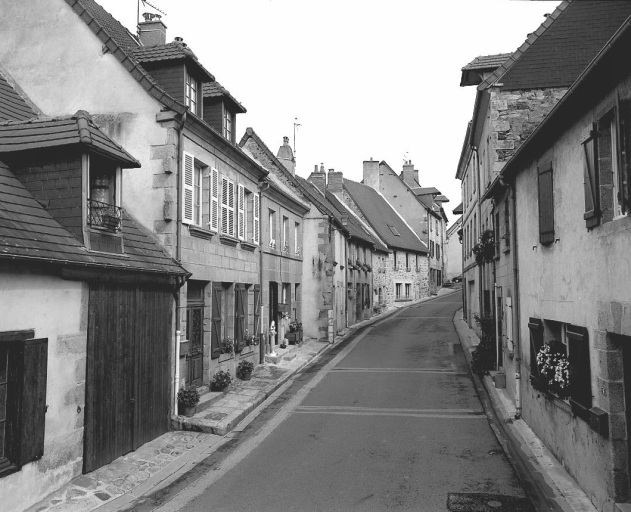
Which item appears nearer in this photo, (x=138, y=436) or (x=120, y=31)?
(x=138, y=436)

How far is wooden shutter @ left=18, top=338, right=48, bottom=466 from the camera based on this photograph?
685cm

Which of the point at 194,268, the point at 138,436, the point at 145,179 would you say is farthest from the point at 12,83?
the point at 138,436

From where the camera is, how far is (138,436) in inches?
373

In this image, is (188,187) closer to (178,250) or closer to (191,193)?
(191,193)

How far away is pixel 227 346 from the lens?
14.0m

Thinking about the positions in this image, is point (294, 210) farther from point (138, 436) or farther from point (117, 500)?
point (117, 500)

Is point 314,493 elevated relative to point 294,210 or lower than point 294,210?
lower

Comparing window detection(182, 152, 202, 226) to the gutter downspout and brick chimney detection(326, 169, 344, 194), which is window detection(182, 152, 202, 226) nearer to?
the gutter downspout

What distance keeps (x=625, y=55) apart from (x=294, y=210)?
17.4 m

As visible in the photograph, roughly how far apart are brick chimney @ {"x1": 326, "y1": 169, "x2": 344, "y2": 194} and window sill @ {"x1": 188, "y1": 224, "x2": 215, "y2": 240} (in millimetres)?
26167

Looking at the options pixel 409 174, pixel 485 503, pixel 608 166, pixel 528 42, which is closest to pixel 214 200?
pixel 485 503

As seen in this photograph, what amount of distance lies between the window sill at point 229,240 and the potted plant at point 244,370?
3190mm

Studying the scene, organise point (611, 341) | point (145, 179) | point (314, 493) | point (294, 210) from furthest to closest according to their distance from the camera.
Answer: point (294, 210), point (145, 179), point (314, 493), point (611, 341)

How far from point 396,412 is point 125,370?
5.91 metres
